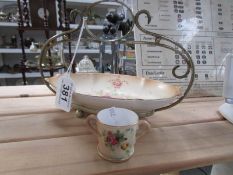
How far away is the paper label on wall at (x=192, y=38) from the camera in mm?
859

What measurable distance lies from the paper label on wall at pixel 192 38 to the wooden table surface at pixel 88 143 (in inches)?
7.7

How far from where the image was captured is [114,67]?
979 mm

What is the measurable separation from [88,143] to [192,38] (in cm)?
64

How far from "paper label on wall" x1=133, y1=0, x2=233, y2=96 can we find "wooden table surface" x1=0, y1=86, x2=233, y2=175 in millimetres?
195

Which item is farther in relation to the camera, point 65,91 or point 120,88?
point 120,88

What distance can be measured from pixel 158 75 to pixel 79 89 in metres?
0.29

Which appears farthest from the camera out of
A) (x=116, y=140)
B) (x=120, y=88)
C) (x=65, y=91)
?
(x=120, y=88)

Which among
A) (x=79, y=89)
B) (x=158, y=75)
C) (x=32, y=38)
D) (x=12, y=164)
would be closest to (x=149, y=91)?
(x=158, y=75)

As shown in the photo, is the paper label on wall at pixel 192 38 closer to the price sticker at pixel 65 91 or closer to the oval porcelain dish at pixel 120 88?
→ the oval porcelain dish at pixel 120 88

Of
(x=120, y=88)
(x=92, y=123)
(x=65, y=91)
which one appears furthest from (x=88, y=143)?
(x=120, y=88)

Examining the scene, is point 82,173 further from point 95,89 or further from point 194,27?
point 194,27

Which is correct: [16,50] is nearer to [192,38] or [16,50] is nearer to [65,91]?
[192,38]

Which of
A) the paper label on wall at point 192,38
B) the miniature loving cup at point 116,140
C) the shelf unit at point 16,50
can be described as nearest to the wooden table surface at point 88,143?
the miniature loving cup at point 116,140

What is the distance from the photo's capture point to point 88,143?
1.58 feet
